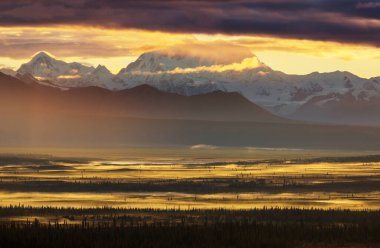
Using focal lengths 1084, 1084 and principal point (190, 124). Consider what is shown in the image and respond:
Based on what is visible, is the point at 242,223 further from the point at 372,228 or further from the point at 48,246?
the point at 48,246

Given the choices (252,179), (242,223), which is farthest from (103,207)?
(252,179)

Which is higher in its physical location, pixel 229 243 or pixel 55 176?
pixel 55 176

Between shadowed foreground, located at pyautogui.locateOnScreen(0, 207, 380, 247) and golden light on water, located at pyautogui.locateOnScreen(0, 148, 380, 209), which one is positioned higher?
golden light on water, located at pyautogui.locateOnScreen(0, 148, 380, 209)

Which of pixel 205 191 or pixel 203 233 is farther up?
pixel 205 191

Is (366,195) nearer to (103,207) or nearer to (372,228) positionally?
(103,207)

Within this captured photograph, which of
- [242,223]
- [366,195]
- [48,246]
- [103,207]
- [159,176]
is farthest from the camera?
[159,176]

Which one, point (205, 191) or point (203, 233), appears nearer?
point (203, 233)

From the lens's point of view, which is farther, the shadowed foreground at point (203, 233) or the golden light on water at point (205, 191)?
the golden light on water at point (205, 191)

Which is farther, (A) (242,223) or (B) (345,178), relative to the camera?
(B) (345,178)

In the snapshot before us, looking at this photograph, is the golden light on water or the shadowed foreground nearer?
the shadowed foreground

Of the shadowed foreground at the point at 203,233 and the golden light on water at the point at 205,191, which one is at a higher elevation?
the golden light on water at the point at 205,191

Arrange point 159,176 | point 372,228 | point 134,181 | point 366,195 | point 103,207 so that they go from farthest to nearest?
point 159,176, point 134,181, point 366,195, point 103,207, point 372,228
